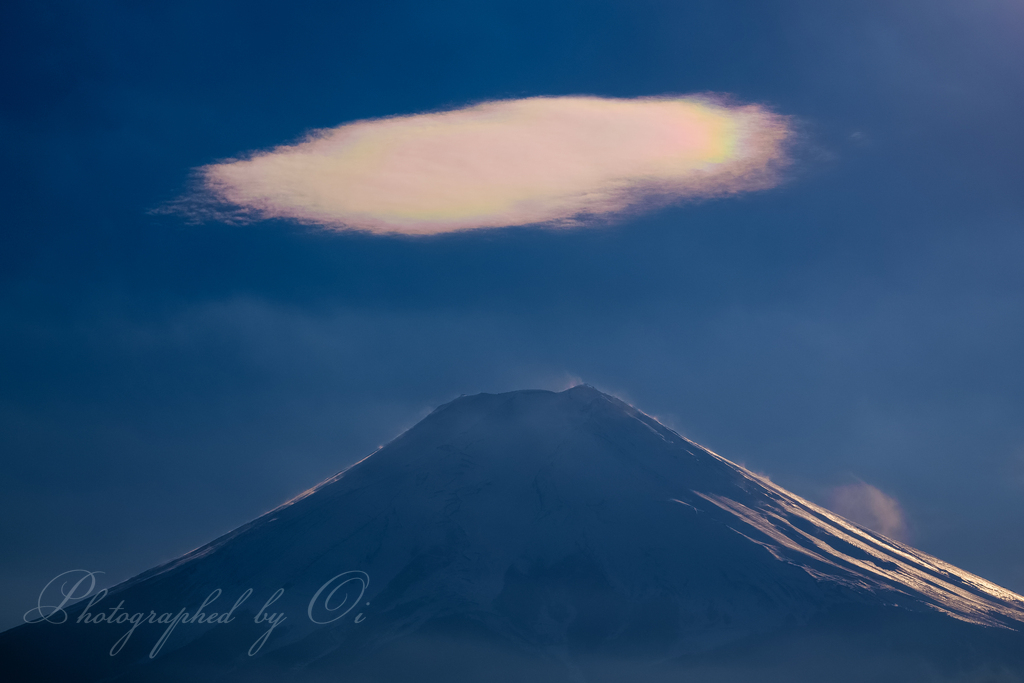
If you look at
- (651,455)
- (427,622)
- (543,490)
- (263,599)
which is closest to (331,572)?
(263,599)

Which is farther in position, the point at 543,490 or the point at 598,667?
the point at 543,490

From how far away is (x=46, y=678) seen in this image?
11575 centimetres

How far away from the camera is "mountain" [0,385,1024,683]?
114 metres

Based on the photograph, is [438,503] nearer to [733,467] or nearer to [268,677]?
[268,677]

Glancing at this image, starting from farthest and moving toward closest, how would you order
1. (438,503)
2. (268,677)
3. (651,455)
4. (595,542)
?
(651,455), (438,503), (595,542), (268,677)

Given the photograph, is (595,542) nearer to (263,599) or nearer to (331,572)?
(331,572)

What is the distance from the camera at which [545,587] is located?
12519 cm

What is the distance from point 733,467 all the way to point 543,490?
3636 cm

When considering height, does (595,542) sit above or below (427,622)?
above

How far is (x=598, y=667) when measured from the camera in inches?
4451

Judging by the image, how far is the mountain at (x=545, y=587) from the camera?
4469 inches

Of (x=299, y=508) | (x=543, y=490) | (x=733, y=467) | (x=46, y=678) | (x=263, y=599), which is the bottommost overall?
(x=46, y=678)

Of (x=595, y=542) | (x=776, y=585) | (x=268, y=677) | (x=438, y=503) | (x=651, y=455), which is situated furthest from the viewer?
(x=651, y=455)

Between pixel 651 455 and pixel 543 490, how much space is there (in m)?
21.2
